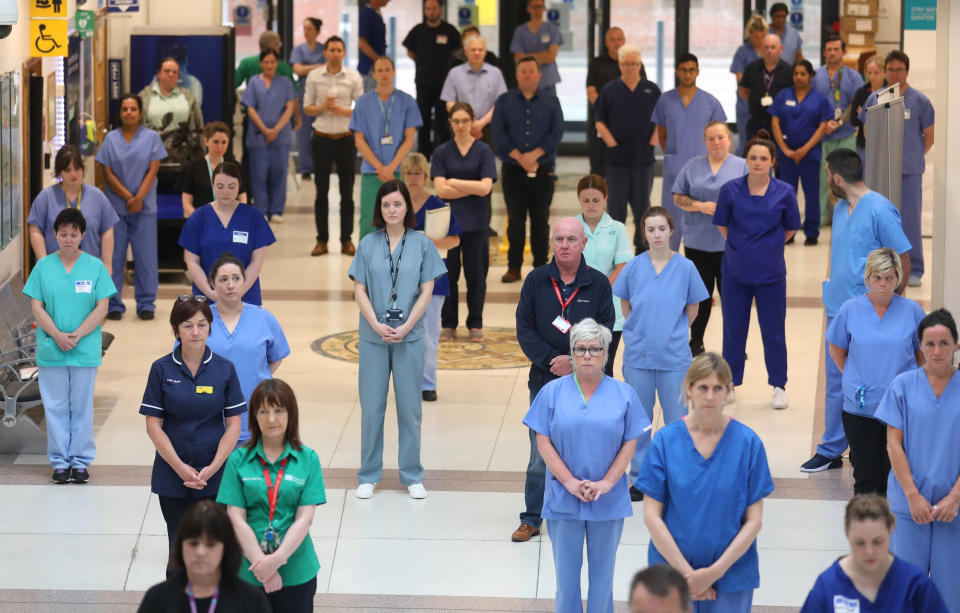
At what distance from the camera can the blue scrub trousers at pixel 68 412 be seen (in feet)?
27.2

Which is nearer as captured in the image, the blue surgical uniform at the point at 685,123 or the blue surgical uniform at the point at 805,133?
the blue surgical uniform at the point at 685,123

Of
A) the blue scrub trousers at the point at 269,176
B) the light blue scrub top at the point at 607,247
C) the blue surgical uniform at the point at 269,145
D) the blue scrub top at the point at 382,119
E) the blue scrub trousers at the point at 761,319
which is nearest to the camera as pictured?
the light blue scrub top at the point at 607,247

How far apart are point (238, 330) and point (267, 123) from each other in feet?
30.0

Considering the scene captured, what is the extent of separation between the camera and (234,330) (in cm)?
703

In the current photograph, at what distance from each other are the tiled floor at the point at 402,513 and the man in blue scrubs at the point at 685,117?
2222mm

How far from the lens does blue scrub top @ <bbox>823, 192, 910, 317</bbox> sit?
804cm

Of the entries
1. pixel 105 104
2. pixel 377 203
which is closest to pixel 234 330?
pixel 377 203

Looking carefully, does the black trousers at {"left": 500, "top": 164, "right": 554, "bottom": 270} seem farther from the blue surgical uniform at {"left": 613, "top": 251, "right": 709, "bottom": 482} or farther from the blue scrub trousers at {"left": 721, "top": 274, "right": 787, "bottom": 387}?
the blue surgical uniform at {"left": 613, "top": 251, "right": 709, "bottom": 482}

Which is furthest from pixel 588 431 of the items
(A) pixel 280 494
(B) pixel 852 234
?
(B) pixel 852 234

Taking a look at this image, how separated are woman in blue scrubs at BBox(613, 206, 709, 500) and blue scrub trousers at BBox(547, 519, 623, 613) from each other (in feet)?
6.01

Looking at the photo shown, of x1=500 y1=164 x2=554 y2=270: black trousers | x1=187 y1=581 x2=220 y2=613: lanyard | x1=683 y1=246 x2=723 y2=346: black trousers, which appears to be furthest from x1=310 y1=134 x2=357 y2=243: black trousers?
x1=187 y1=581 x2=220 y2=613: lanyard

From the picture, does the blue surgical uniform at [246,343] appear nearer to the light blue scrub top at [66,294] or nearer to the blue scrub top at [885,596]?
the light blue scrub top at [66,294]

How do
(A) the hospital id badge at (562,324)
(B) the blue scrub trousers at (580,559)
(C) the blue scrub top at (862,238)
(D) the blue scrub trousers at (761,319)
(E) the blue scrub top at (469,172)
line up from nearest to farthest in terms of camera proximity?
(B) the blue scrub trousers at (580,559)
(A) the hospital id badge at (562,324)
(C) the blue scrub top at (862,238)
(D) the blue scrub trousers at (761,319)
(E) the blue scrub top at (469,172)

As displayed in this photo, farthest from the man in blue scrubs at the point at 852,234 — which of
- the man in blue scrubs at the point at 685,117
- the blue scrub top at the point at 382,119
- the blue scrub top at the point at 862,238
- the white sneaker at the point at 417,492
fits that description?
the blue scrub top at the point at 382,119
